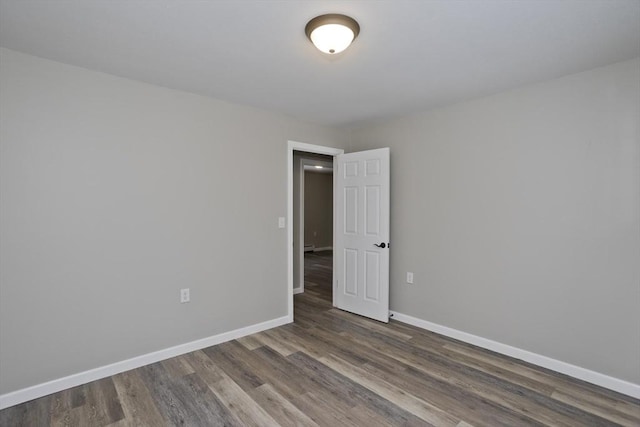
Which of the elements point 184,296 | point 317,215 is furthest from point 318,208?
point 184,296

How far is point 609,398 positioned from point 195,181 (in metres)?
3.59

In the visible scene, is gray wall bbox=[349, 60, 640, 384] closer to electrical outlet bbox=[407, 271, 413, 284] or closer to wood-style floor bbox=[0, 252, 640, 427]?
electrical outlet bbox=[407, 271, 413, 284]

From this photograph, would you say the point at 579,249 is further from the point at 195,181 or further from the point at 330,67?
the point at 195,181

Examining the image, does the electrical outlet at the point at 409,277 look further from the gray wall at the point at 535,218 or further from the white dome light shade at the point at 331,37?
the white dome light shade at the point at 331,37

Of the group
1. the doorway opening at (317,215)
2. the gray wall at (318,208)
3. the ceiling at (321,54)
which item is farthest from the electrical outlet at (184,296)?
the gray wall at (318,208)

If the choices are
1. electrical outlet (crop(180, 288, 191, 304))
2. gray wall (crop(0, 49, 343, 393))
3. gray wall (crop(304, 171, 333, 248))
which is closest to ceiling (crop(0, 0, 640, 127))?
gray wall (crop(0, 49, 343, 393))

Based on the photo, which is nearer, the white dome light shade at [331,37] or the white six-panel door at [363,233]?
the white dome light shade at [331,37]

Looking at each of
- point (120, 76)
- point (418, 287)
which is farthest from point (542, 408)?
point (120, 76)

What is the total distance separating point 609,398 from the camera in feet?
7.26

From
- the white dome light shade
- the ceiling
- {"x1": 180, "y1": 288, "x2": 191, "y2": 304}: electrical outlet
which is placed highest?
the ceiling

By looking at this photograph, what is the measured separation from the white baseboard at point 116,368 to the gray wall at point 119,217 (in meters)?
0.05

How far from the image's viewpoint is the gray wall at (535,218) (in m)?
2.30

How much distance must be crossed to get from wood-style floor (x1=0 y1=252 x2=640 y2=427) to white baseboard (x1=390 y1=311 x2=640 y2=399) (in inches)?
2.9

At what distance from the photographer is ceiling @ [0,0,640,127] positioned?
1.68 m
